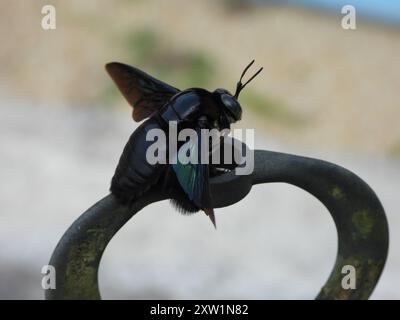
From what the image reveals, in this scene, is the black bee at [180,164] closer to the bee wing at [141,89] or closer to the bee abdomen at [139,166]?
the bee abdomen at [139,166]

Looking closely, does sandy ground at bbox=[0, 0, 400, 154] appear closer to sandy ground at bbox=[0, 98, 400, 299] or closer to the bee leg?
sandy ground at bbox=[0, 98, 400, 299]

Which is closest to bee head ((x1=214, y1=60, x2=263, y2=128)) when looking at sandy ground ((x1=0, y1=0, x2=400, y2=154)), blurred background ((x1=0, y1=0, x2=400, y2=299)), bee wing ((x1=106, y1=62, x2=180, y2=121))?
bee wing ((x1=106, y1=62, x2=180, y2=121))

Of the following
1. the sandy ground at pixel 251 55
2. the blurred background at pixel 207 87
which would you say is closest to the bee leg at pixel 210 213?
the blurred background at pixel 207 87

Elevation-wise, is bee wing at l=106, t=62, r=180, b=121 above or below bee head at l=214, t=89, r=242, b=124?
above

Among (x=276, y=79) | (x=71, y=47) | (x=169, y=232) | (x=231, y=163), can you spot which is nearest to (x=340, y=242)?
(x=231, y=163)

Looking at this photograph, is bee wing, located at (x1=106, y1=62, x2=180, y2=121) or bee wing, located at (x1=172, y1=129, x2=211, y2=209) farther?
bee wing, located at (x1=106, y1=62, x2=180, y2=121)

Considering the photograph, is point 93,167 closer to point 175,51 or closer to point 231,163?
point 175,51
